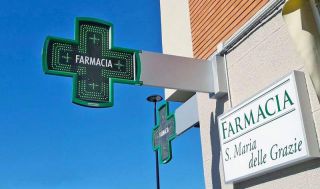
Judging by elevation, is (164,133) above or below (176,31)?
below

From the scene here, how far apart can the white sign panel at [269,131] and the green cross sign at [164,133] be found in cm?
192

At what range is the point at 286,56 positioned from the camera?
17.4 feet

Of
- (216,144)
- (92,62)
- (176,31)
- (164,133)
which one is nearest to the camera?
(92,62)

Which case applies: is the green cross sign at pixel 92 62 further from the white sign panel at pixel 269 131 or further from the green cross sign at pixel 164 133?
the green cross sign at pixel 164 133

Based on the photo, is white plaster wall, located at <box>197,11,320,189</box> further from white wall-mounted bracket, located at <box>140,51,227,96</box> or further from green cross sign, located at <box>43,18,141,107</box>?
green cross sign, located at <box>43,18,141,107</box>

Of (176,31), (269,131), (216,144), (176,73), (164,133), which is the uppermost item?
(176,31)

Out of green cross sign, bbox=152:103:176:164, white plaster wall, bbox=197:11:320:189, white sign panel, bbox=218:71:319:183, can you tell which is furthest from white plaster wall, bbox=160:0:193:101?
white sign panel, bbox=218:71:319:183

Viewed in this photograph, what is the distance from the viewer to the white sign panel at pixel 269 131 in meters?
4.71

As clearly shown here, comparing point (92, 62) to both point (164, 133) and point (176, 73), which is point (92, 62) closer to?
point (176, 73)

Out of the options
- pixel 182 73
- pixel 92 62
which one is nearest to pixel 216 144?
pixel 182 73

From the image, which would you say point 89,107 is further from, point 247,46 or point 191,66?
point 247,46

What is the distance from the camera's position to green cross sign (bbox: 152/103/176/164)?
801 centimetres

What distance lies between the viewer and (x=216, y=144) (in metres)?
6.87

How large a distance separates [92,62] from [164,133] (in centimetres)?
260
